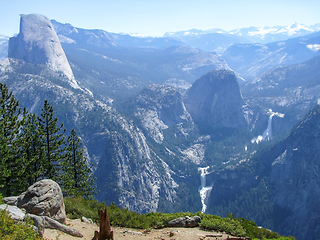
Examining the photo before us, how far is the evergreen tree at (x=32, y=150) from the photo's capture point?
3209 centimetres

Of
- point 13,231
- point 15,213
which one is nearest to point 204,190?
point 15,213

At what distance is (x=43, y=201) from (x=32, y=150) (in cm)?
1706

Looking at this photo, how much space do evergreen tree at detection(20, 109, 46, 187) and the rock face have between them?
13374 mm

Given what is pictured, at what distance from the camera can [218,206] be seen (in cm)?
14438

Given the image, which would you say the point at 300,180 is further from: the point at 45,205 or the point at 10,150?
the point at 45,205

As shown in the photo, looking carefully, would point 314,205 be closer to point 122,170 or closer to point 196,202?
point 196,202

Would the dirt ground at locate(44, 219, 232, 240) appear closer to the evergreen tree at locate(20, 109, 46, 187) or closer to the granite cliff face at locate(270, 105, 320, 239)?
the evergreen tree at locate(20, 109, 46, 187)

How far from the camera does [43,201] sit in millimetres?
18875

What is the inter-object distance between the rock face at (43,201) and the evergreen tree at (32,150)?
527 inches

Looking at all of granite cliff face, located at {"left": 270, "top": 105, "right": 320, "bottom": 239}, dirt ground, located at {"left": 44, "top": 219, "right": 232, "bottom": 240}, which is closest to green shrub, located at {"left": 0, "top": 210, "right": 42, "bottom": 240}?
dirt ground, located at {"left": 44, "top": 219, "right": 232, "bottom": 240}

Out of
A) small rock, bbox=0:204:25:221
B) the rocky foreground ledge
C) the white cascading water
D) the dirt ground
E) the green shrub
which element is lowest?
the white cascading water

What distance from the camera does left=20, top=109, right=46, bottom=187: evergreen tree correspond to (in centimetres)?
3209

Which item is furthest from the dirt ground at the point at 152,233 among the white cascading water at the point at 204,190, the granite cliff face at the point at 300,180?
the white cascading water at the point at 204,190

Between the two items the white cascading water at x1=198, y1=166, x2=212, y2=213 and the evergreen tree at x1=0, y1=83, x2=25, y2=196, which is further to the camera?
the white cascading water at x1=198, y1=166, x2=212, y2=213
